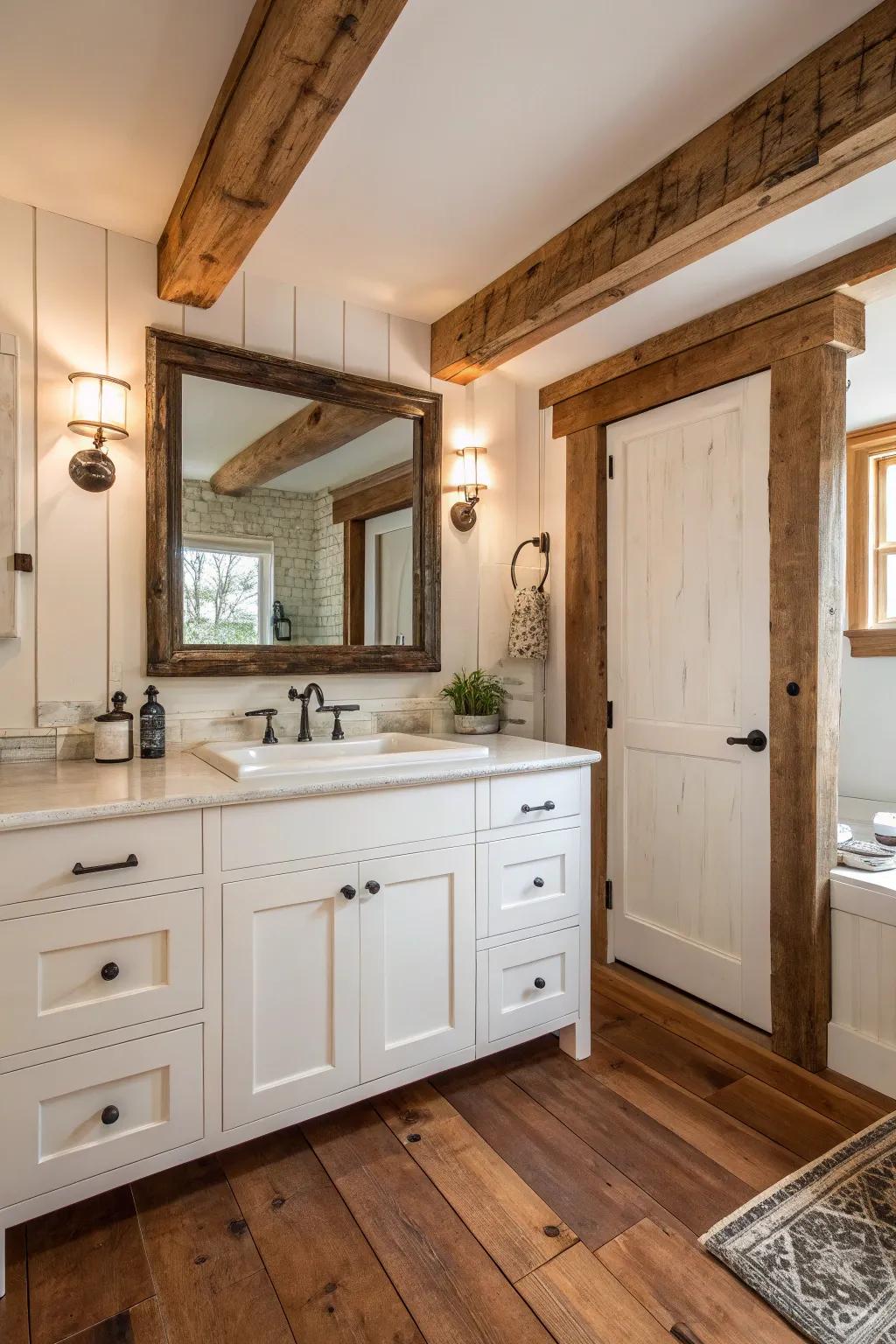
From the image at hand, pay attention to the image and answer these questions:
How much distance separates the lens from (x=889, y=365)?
2.69m

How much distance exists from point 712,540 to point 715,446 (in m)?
0.31

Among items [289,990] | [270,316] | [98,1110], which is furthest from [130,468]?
[98,1110]

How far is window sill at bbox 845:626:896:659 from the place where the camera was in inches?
126

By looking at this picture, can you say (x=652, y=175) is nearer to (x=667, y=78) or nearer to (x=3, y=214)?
(x=667, y=78)

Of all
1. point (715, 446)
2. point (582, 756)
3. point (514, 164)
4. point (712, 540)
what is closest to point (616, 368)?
point (715, 446)

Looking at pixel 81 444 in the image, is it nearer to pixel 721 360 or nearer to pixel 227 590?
pixel 227 590

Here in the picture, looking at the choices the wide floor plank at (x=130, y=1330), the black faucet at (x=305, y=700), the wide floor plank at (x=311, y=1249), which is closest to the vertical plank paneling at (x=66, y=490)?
the black faucet at (x=305, y=700)

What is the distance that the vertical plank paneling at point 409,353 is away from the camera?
2619 mm

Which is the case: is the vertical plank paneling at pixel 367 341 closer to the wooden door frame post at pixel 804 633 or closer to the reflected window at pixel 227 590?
the reflected window at pixel 227 590

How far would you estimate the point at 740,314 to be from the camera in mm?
2258

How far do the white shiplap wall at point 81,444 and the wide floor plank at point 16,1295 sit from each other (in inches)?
45.3

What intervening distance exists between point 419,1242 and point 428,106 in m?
2.40

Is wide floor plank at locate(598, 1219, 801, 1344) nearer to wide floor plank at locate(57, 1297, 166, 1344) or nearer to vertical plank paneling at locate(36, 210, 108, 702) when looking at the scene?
wide floor plank at locate(57, 1297, 166, 1344)

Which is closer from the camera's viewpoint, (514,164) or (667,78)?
(667,78)
